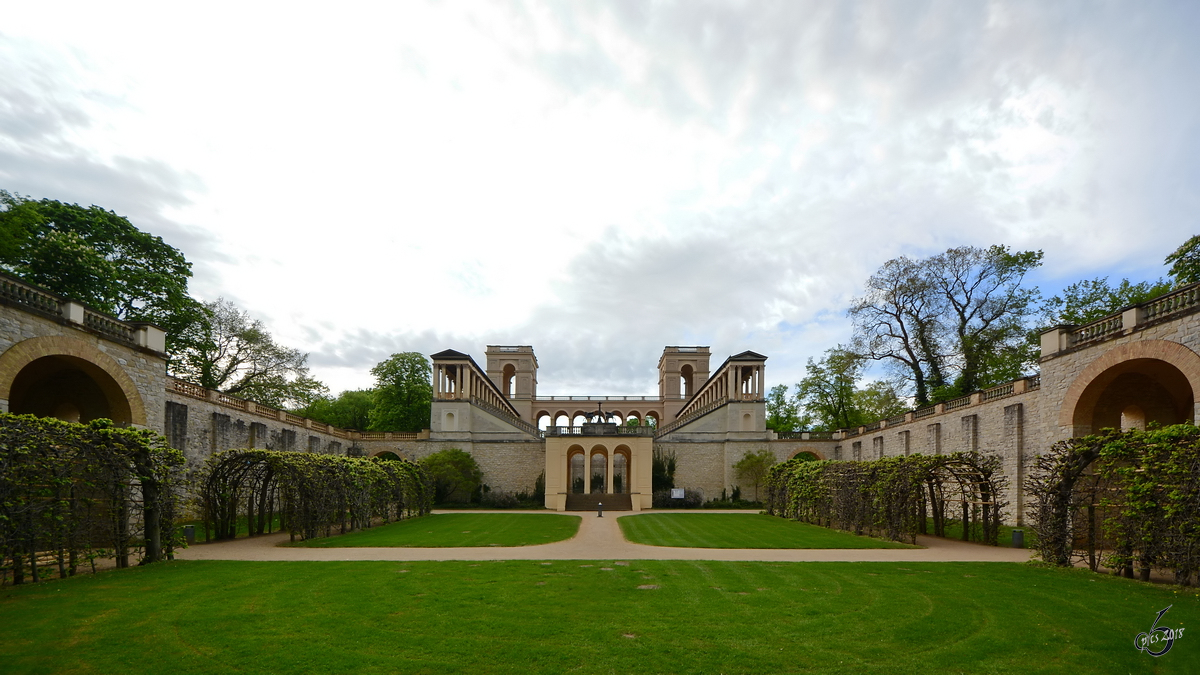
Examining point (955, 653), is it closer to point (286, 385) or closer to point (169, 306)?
point (169, 306)

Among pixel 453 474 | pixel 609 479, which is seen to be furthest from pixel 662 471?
pixel 453 474

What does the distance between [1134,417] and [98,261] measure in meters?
34.7

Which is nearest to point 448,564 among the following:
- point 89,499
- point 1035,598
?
point 89,499

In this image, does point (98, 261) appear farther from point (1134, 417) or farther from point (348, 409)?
point (1134, 417)

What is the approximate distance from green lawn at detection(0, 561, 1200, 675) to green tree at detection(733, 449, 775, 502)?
26507 millimetres

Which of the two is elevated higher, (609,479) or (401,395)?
(401,395)

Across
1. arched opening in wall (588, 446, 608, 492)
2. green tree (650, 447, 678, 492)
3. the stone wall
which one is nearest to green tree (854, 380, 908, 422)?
green tree (650, 447, 678, 492)

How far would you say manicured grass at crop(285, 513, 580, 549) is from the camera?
17.1 m

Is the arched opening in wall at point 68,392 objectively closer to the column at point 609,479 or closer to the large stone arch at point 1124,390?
the column at point 609,479

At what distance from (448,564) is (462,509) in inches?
901

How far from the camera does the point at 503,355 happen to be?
68.1 m

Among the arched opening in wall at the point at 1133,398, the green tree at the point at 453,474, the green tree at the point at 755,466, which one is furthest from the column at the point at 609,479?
the arched opening in wall at the point at 1133,398

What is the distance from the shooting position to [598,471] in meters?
48.5

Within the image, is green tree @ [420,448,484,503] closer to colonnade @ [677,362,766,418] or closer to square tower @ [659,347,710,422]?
colonnade @ [677,362,766,418]
